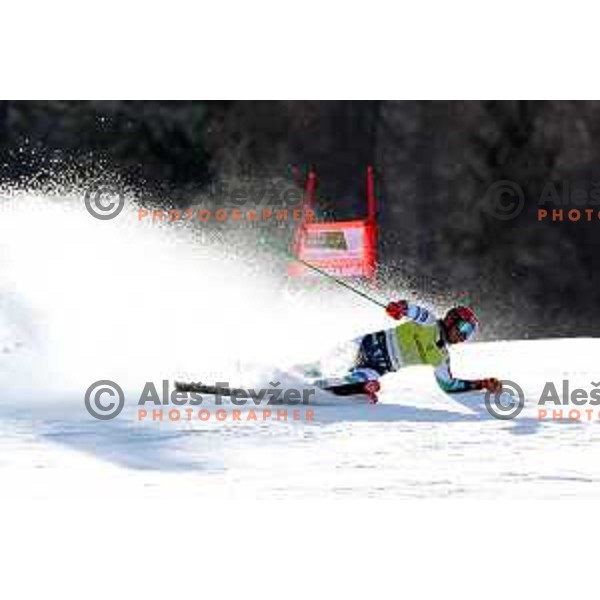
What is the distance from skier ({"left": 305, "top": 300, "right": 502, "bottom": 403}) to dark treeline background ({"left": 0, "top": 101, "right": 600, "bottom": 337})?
12.9 feet

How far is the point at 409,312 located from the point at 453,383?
1.87 feet

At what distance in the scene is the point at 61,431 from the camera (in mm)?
6902

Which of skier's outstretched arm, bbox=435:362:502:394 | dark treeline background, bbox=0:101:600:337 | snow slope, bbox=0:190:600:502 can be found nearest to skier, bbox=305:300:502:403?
skier's outstretched arm, bbox=435:362:502:394

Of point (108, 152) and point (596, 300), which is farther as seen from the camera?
point (596, 300)

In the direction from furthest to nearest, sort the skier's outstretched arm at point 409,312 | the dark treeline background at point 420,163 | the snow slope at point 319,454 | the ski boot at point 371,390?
the dark treeline background at point 420,163
the ski boot at point 371,390
the skier's outstretched arm at point 409,312
the snow slope at point 319,454

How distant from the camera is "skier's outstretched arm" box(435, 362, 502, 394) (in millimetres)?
7793

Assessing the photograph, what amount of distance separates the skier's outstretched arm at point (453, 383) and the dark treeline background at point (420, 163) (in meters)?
4.20

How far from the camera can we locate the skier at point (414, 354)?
25.5ft

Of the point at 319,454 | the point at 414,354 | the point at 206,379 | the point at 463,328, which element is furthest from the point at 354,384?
the point at 319,454

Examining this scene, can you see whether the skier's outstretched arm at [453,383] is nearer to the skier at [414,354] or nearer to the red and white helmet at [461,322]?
the skier at [414,354]

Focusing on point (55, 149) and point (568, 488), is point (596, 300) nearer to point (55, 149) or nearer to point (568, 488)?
point (55, 149)

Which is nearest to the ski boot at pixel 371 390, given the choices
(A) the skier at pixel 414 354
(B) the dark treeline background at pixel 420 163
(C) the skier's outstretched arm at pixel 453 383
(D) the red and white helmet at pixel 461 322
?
(A) the skier at pixel 414 354
